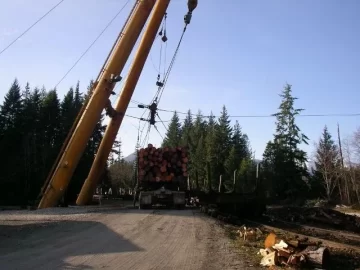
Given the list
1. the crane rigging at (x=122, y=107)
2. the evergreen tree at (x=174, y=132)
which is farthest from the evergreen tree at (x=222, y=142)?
the crane rigging at (x=122, y=107)

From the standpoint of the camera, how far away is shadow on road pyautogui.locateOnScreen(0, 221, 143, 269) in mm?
7707

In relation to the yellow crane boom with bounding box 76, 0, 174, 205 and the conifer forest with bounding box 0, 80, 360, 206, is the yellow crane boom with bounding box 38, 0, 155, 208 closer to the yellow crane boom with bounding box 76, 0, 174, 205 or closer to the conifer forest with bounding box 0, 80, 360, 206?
the yellow crane boom with bounding box 76, 0, 174, 205

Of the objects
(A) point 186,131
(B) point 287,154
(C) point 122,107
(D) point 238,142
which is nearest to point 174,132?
(A) point 186,131

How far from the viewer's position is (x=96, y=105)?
75.6 ft

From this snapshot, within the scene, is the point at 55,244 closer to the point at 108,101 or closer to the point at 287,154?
the point at 108,101

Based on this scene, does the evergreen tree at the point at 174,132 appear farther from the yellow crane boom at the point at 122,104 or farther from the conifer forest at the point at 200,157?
the yellow crane boom at the point at 122,104

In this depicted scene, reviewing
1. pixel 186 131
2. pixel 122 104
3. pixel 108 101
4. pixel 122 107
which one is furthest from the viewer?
pixel 186 131

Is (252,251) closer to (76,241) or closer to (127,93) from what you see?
(76,241)

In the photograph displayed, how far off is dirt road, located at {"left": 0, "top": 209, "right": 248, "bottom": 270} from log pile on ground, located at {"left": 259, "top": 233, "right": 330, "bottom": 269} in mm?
624

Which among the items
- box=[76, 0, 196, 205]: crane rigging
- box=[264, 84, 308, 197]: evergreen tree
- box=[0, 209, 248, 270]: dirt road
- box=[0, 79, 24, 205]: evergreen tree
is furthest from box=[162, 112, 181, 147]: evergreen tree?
box=[0, 209, 248, 270]: dirt road

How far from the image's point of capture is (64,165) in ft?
73.5

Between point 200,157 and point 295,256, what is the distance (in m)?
68.1

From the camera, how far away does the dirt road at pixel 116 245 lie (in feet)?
25.2

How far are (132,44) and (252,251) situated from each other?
56.3ft
